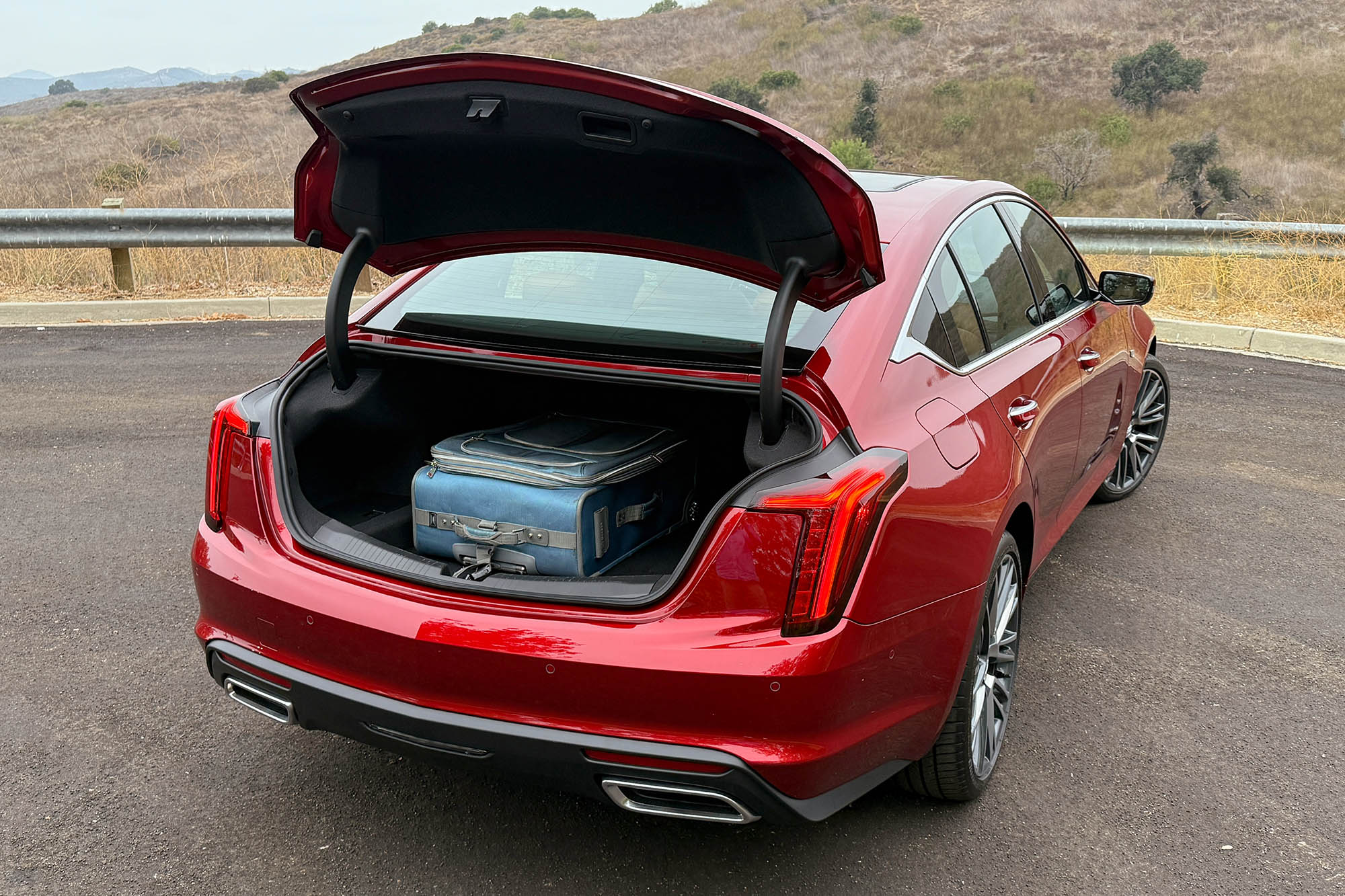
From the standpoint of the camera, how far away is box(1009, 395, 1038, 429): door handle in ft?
9.57

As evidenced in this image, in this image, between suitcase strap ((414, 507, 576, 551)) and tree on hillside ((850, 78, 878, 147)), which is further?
tree on hillside ((850, 78, 878, 147))

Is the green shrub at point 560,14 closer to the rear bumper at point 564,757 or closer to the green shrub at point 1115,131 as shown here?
the green shrub at point 1115,131

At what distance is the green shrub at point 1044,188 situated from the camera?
40.3 m

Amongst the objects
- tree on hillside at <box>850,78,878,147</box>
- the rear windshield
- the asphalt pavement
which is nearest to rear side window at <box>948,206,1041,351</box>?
the rear windshield

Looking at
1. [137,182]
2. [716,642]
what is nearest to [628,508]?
[716,642]

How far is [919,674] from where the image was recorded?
2.37 meters

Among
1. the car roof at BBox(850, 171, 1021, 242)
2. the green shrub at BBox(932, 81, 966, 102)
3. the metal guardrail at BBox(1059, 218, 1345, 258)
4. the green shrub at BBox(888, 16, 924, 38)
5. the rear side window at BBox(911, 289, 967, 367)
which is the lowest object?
the metal guardrail at BBox(1059, 218, 1345, 258)

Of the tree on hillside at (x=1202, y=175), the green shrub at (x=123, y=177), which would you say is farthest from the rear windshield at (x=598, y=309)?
the tree on hillside at (x=1202, y=175)

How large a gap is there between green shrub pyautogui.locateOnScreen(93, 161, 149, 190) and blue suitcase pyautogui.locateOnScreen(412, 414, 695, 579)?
33.9 ft

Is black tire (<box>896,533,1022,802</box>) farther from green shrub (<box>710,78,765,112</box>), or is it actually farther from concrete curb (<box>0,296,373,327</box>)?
green shrub (<box>710,78,765,112</box>)

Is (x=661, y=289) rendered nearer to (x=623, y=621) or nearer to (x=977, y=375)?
(x=977, y=375)

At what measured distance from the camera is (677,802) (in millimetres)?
2137

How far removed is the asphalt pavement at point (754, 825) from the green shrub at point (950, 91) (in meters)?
51.2

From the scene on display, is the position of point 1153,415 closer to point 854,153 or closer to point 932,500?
→ point 932,500
